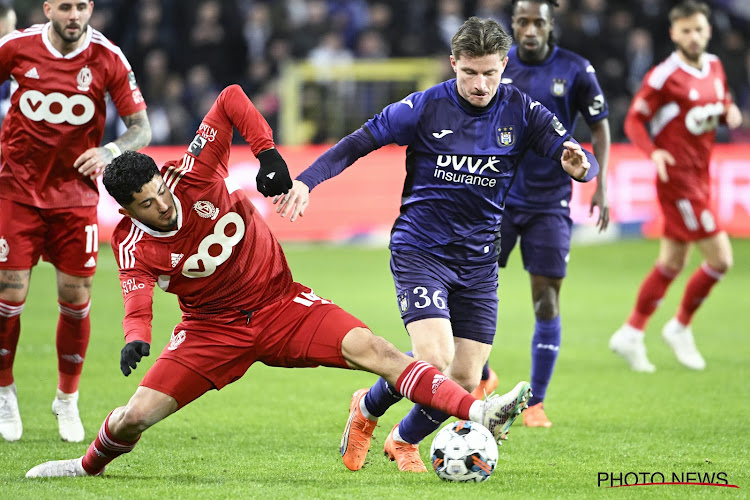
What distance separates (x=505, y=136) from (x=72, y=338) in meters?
3.00

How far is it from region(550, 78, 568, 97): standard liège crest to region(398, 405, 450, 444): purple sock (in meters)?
2.42

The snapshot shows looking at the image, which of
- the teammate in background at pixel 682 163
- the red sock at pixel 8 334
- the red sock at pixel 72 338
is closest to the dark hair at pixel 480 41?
the red sock at pixel 72 338

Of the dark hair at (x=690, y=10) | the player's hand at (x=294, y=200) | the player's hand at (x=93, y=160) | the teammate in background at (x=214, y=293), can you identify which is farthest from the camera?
the dark hair at (x=690, y=10)

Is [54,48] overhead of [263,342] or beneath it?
overhead

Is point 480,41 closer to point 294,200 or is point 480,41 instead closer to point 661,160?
point 294,200

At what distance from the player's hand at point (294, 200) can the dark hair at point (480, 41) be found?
1037mm

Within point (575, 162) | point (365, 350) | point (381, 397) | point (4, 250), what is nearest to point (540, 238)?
point (575, 162)

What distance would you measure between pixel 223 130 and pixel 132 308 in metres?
1.04

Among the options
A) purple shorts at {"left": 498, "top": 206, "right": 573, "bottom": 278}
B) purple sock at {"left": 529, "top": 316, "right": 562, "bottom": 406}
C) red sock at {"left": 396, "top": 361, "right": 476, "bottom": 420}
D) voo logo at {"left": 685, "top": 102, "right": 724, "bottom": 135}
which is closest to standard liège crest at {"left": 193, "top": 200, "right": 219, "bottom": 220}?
red sock at {"left": 396, "top": 361, "right": 476, "bottom": 420}

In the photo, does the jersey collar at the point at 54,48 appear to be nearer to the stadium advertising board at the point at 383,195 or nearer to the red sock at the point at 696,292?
the red sock at the point at 696,292

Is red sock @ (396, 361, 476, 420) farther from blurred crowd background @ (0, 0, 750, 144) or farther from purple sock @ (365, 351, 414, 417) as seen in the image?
blurred crowd background @ (0, 0, 750, 144)

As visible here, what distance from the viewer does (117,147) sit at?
21.7ft

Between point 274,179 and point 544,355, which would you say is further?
point 544,355

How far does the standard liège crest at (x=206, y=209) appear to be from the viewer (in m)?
5.45
